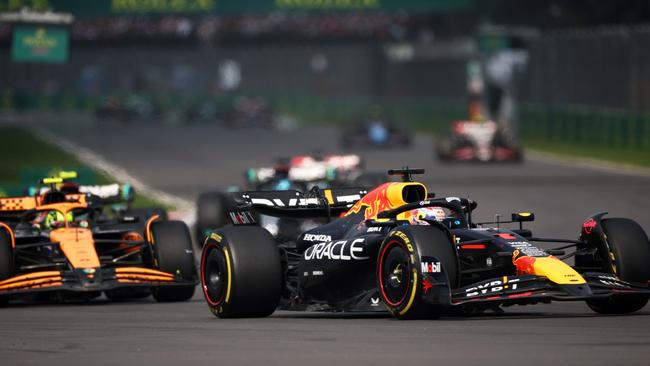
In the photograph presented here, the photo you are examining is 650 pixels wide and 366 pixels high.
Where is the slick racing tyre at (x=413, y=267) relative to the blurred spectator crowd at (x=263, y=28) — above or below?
below

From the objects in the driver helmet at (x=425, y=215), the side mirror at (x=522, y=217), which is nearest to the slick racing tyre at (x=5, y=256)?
the driver helmet at (x=425, y=215)

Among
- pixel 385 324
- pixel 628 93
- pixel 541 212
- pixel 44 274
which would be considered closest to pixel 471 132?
pixel 628 93

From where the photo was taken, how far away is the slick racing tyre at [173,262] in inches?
689

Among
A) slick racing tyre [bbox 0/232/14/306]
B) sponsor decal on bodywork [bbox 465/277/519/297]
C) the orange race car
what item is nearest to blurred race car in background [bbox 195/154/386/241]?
the orange race car

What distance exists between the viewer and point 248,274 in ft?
46.9

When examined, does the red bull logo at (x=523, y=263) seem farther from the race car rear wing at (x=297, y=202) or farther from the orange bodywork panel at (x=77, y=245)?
the orange bodywork panel at (x=77, y=245)

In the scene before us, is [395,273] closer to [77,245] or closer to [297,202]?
[297,202]

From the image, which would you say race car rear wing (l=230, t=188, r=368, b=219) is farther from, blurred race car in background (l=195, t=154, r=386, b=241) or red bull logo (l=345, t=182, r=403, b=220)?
blurred race car in background (l=195, t=154, r=386, b=241)

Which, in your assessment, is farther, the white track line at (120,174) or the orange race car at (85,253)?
the white track line at (120,174)

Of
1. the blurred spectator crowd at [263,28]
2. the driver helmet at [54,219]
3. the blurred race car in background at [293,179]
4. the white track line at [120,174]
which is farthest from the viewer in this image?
the blurred spectator crowd at [263,28]

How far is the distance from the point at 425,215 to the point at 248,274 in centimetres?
154

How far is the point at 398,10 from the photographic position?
76625 mm

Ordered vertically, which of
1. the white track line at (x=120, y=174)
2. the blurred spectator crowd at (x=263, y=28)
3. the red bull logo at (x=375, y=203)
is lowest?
the white track line at (x=120, y=174)

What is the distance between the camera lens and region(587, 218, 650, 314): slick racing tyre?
13672mm
